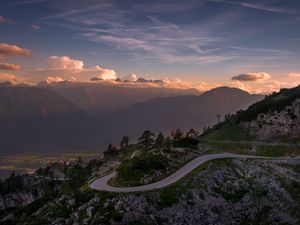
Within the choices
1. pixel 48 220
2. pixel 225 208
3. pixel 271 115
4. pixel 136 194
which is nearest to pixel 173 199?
pixel 136 194

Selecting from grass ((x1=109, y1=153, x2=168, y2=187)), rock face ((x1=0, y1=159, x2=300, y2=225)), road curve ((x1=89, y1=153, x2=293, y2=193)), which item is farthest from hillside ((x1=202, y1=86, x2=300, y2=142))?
grass ((x1=109, y1=153, x2=168, y2=187))

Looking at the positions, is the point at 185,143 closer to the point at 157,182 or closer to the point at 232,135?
the point at 232,135

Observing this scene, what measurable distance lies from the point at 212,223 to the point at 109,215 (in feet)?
69.3

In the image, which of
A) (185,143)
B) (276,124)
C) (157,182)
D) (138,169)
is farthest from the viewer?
(276,124)

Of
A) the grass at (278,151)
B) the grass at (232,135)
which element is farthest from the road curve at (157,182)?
the grass at (232,135)

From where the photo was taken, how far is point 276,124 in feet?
471

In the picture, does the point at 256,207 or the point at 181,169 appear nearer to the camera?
the point at 256,207

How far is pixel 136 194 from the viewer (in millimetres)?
69812

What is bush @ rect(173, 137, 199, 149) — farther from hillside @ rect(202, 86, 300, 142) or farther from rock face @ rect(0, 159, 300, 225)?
rock face @ rect(0, 159, 300, 225)

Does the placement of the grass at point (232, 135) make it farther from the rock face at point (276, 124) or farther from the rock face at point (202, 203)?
the rock face at point (202, 203)

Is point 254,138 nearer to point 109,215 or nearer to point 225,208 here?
point 225,208

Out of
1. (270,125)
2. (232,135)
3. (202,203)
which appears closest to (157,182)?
(202,203)

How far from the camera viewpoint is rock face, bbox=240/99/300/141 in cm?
13650

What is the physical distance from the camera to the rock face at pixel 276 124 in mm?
136500
